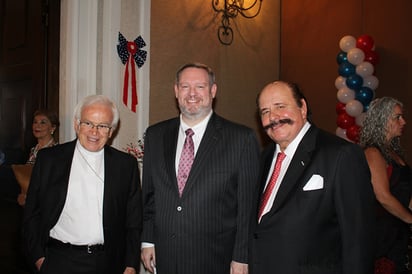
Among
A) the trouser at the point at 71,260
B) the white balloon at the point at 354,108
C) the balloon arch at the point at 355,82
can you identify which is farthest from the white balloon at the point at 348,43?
the trouser at the point at 71,260

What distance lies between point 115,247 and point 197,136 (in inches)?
30.5

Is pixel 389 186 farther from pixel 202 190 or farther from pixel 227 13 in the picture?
pixel 227 13

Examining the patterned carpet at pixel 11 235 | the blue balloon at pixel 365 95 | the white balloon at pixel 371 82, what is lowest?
the patterned carpet at pixel 11 235

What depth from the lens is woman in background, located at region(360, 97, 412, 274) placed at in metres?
2.61

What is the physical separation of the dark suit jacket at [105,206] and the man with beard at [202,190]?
0.55 ft

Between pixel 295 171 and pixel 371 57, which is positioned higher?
pixel 371 57

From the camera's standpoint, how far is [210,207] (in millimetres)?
2127

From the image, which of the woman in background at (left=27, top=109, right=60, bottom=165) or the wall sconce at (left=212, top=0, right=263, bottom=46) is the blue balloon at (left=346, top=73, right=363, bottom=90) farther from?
the woman in background at (left=27, top=109, right=60, bottom=165)

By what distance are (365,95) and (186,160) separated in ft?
8.97

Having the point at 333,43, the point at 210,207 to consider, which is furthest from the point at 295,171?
the point at 333,43

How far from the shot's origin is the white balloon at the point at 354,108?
13.8ft

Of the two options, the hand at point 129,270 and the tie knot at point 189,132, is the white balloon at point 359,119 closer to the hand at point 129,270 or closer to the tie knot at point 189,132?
the tie knot at point 189,132

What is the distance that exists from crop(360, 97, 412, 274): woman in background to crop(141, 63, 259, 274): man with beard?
3.14 feet

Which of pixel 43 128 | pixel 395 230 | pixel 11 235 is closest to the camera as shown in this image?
pixel 395 230
